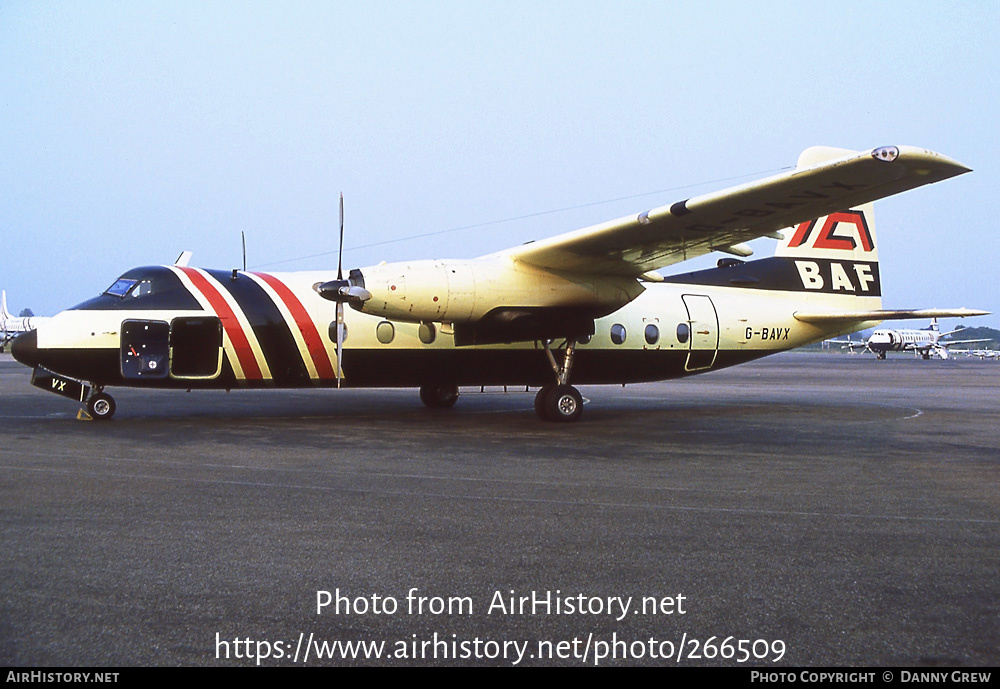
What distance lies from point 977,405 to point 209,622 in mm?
20826

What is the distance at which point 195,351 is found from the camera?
1391 centimetres

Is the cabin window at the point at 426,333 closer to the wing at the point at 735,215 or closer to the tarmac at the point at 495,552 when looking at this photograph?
the wing at the point at 735,215

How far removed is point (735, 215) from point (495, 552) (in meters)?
8.53

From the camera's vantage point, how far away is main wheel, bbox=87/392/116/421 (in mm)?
13969

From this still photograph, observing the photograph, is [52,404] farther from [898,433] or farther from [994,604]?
[994,604]

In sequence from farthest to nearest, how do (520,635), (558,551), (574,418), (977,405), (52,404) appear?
(977,405), (52,404), (574,418), (558,551), (520,635)

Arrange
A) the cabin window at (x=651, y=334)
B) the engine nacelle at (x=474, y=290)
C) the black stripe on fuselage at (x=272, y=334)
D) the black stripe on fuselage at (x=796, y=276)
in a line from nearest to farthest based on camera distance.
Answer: the engine nacelle at (x=474, y=290)
the black stripe on fuselage at (x=272, y=334)
the cabin window at (x=651, y=334)
the black stripe on fuselage at (x=796, y=276)

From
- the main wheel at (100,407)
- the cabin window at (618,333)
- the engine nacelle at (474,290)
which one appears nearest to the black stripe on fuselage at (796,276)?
the cabin window at (618,333)

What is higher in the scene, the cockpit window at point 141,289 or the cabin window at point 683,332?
the cockpit window at point 141,289

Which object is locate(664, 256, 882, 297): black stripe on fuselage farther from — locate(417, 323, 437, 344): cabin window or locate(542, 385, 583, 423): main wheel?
locate(417, 323, 437, 344): cabin window

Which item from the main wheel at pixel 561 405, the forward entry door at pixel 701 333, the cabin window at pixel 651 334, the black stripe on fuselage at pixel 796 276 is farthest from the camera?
the black stripe on fuselage at pixel 796 276

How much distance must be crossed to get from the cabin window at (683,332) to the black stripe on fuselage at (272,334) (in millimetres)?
8086

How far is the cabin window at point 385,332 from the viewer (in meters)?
14.7
